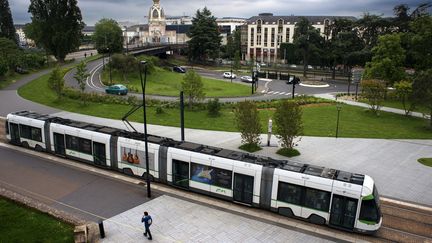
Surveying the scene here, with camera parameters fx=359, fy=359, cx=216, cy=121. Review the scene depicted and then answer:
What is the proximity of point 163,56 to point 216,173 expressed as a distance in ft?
328

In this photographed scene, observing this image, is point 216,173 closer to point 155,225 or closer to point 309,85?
point 155,225

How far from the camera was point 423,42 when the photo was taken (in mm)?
52656

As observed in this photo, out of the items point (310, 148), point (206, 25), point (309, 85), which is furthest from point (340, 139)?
point (206, 25)

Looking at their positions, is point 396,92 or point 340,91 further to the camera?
point 340,91

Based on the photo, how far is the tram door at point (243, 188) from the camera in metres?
19.2

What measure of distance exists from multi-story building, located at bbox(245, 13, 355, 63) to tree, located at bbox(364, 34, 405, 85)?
53.7 m

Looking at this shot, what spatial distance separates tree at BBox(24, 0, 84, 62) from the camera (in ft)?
229

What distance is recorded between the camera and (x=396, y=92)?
49.8m

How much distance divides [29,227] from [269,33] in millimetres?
102227

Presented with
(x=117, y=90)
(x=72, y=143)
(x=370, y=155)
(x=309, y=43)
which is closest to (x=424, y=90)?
(x=370, y=155)

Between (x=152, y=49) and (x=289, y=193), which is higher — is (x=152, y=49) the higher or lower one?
the higher one

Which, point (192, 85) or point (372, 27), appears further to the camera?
point (372, 27)

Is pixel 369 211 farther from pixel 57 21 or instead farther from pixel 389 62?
pixel 57 21

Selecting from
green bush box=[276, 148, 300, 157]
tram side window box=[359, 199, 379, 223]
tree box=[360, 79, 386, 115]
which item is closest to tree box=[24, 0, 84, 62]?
tree box=[360, 79, 386, 115]
